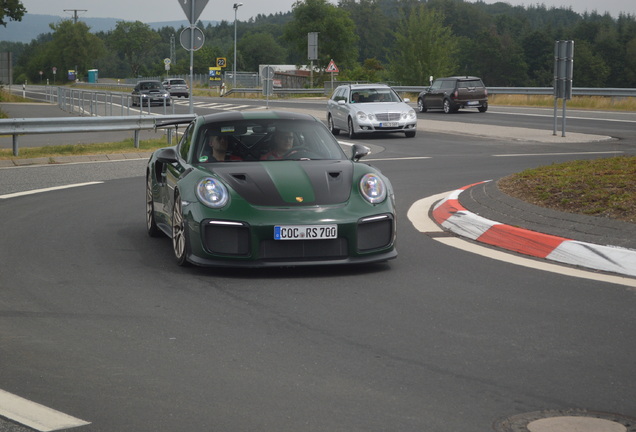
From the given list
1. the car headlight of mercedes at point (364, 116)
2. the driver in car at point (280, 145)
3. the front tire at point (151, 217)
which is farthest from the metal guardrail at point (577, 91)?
the driver in car at point (280, 145)

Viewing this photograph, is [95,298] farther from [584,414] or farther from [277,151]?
[584,414]

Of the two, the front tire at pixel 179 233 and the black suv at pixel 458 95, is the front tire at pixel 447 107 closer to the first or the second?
the black suv at pixel 458 95

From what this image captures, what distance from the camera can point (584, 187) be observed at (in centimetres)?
1047

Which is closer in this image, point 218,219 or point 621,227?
point 218,219

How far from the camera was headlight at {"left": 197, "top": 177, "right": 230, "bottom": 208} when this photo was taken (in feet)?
25.4

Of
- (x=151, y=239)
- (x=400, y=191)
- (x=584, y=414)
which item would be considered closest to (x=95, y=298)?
(x=151, y=239)

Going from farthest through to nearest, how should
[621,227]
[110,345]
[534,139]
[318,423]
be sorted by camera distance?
[534,139], [621,227], [110,345], [318,423]

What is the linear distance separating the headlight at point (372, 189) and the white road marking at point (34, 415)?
13.0 feet

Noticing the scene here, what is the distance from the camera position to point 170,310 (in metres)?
6.54

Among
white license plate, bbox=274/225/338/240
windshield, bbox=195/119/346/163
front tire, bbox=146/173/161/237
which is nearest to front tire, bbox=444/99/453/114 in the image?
front tire, bbox=146/173/161/237

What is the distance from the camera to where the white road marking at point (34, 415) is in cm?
421

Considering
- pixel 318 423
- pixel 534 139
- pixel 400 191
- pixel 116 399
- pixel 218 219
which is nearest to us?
pixel 318 423

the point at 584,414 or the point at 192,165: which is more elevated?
the point at 192,165

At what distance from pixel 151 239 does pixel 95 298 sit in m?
2.85
